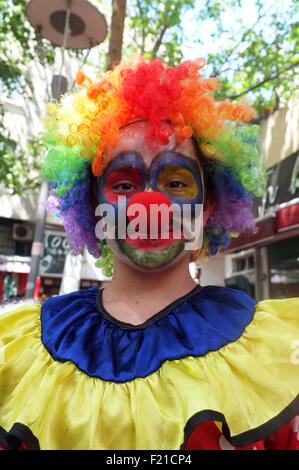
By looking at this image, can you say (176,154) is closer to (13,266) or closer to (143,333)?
(143,333)

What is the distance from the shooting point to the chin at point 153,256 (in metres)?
1.19

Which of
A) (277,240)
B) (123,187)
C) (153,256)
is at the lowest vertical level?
(153,256)

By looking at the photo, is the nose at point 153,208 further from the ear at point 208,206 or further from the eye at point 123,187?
the ear at point 208,206

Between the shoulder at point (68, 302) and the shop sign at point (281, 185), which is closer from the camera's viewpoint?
the shoulder at point (68, 302)

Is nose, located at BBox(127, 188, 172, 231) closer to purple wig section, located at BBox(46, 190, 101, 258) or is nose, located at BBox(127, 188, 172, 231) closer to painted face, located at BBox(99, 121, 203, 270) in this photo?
painted face, located at BBox(99, 121, 203, 270)

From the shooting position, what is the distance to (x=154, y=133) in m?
1.23

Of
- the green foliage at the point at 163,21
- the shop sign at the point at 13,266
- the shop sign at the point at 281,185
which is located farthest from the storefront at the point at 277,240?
the shop sign at the point at 13,266

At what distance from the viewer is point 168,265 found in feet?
3.97

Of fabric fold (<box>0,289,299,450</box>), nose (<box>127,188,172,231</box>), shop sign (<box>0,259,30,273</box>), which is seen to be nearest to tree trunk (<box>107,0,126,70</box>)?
nose (<box>127,188,172,231</box>)

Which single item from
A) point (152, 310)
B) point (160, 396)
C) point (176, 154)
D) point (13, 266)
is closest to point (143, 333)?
point (152, 310)
